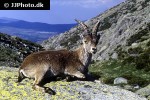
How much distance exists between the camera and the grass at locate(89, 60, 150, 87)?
5072cm

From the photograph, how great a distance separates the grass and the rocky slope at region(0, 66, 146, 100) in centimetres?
3423

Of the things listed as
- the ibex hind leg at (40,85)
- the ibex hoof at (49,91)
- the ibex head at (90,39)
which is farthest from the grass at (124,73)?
the ibex hoof at (49,91)

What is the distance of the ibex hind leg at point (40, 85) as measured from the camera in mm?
12891

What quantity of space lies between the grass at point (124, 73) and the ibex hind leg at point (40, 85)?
118 feet

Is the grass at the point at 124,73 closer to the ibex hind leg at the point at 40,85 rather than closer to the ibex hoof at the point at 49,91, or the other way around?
the ibex hind leg at the point at 40,85

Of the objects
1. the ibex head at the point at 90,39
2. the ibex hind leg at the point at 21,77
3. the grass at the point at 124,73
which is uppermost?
the ibex head at the point at 90,39

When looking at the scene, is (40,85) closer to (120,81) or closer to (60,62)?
(60,62)

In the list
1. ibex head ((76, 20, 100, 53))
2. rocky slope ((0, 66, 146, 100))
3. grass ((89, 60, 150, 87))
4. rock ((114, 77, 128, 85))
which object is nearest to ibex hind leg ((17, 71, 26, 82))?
rocky slope ((0, 66, 146, 100))

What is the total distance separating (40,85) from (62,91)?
82 centimetres

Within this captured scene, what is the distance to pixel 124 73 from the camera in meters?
Answer: 61.7

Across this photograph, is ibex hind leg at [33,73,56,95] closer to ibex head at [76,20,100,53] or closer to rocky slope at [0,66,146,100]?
rocky slope at [0,66,146,100]

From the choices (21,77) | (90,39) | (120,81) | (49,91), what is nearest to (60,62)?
(90,39)

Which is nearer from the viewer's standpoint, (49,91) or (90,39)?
(49,91)

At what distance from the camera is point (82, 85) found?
1424cm
